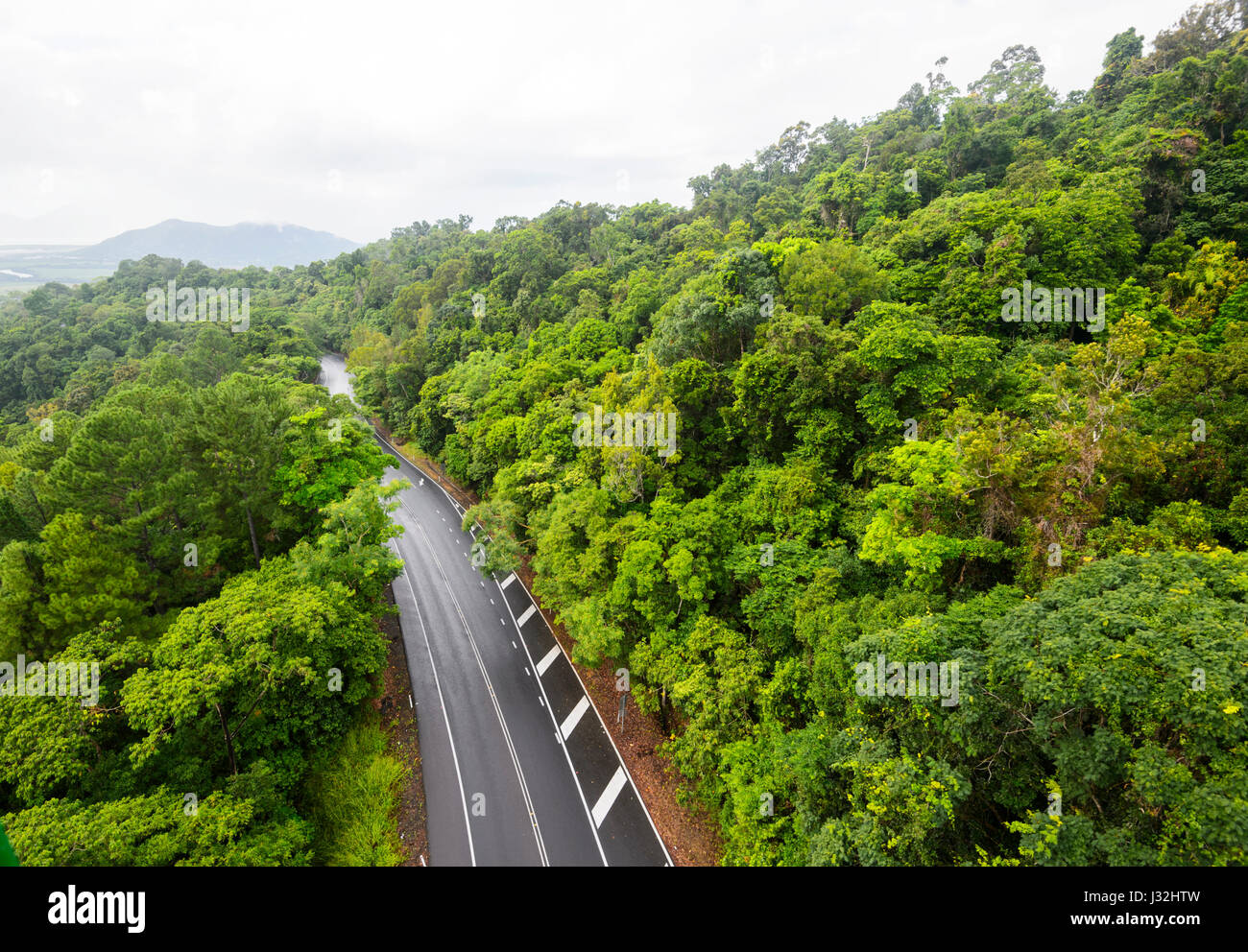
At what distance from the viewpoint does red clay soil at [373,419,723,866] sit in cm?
1672

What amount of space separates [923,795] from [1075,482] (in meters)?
8.53

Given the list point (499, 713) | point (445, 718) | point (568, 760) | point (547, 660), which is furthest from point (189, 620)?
point (547, 660)

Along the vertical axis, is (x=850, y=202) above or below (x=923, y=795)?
above

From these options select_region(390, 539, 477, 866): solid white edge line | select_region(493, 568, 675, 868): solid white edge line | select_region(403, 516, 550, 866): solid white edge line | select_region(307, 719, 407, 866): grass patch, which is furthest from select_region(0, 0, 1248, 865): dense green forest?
select_region(403, 516, 550, 866): solid white edge line

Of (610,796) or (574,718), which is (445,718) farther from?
(610,796)

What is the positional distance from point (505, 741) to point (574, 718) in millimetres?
2865

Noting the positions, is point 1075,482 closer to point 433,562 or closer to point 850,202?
point 433,562

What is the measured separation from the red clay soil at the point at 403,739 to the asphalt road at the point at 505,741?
31cm

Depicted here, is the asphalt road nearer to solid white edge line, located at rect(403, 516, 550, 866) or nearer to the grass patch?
solid white edge line, located at rect(403, 516, 550, 866)

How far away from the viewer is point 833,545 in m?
16.8

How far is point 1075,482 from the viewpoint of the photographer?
1275 cm

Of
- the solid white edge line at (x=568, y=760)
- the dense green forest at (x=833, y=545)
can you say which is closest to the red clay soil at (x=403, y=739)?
the dense green forest at (x=833, y=545)

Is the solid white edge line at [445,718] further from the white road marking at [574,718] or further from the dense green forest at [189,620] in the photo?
the white road marking at [574,718]
